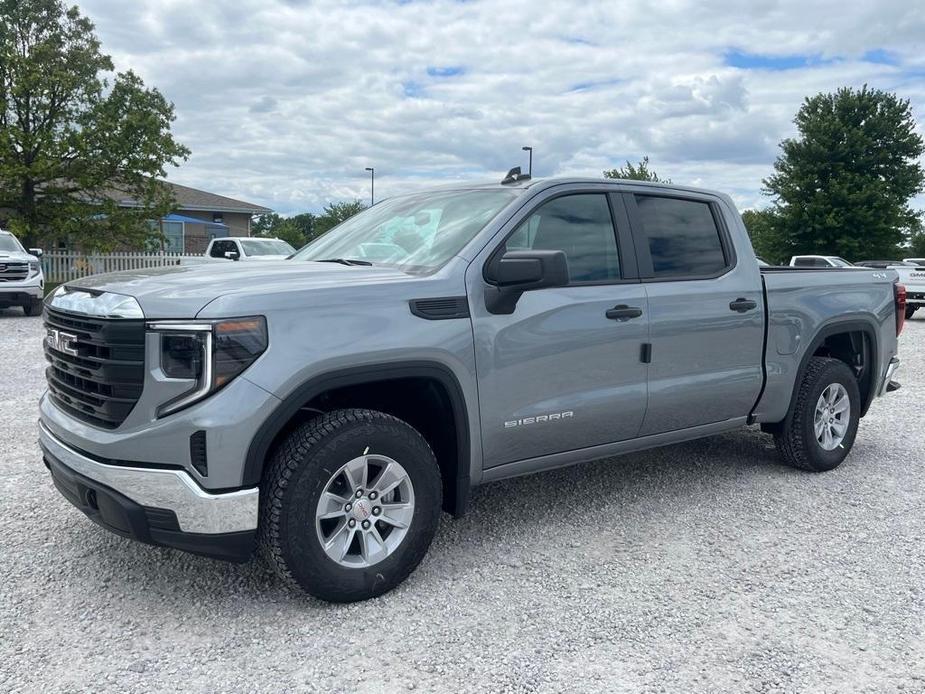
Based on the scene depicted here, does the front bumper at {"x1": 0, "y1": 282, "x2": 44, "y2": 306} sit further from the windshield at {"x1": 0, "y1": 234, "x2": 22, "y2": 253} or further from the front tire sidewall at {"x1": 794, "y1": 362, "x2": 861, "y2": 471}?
the front tire sidewall at {"x1": 794, "y1": 362, "x2": 861, "y2": 471}

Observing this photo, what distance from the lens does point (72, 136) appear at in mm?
24547

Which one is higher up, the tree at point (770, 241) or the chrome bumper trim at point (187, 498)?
the tree at point (770, 241)

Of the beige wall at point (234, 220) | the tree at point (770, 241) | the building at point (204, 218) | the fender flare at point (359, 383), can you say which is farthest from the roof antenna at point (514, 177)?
the beige wall at point (234, 220)

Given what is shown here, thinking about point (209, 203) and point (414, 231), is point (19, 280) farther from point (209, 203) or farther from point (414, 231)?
point (209, 203)

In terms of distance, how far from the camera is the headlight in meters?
3.08

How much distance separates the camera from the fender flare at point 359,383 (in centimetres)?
317

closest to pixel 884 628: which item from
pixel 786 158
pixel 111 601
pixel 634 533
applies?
pixel 634 533

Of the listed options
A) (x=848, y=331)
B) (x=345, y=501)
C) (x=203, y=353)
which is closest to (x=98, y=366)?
(x=203, y=353)

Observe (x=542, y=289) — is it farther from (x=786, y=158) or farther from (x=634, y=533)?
(x=786, y=158)

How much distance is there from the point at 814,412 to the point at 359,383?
3.43m

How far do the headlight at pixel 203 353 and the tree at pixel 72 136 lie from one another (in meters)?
23.8

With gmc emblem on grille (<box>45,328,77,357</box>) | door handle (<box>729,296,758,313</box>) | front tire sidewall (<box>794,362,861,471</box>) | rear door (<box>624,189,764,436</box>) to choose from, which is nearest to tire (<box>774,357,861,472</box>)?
front tire sidewall (<box>794,362,861,471</box>)

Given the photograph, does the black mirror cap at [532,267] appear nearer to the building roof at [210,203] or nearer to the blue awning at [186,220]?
the blue awning at [186,220]

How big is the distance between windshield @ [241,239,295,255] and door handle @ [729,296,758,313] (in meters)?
14.6
